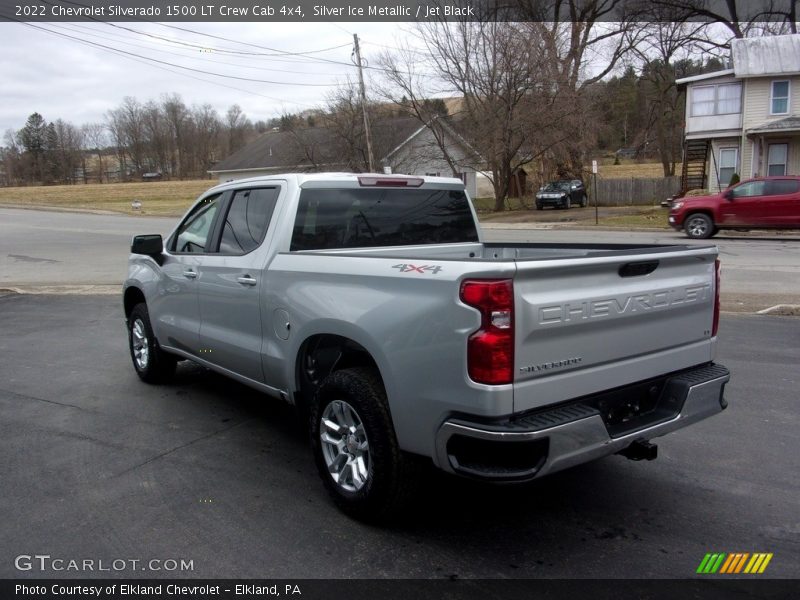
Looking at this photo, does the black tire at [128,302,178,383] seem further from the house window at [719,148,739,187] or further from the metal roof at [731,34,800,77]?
the house window at [719,148,739,187]

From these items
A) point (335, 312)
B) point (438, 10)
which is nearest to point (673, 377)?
point (335, 312)

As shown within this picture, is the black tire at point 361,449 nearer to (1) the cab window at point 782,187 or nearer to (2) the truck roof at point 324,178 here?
(2) the truck roof at point 324,178

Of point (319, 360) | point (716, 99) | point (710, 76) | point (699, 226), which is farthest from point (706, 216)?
point (319, 360)

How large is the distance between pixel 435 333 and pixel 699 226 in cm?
2034

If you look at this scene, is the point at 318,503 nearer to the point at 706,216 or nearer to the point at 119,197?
the point at 706,216

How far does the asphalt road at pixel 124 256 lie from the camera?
11609mm

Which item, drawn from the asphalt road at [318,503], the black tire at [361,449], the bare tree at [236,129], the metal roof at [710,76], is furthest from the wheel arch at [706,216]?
the bare tree at [236,129]

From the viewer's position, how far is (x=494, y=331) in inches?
114

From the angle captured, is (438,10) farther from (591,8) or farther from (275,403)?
Result: (275,403)

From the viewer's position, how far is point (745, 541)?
11.2 ft

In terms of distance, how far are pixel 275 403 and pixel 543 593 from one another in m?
3.43

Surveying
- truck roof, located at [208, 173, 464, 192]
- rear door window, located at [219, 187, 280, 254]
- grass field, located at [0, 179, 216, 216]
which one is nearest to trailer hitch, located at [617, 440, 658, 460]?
truck roof, located at [208, 173, 464, 192]

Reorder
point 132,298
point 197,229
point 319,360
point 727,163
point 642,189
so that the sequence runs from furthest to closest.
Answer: point 642,189 < point 727,163 < point 132,298 < point 197,229 < point 319,360

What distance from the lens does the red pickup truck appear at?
20109mm
